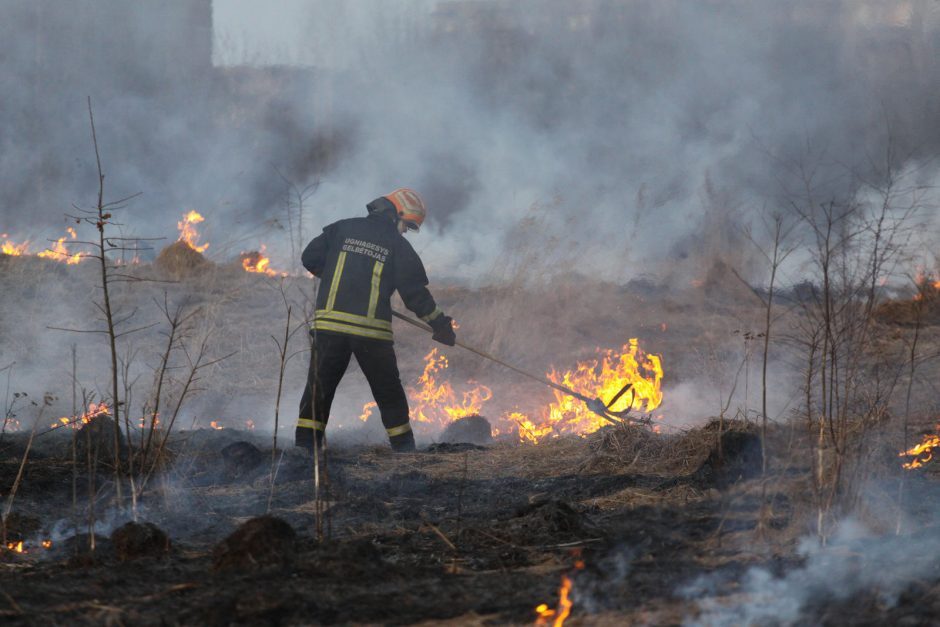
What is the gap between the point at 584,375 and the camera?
9922 mm

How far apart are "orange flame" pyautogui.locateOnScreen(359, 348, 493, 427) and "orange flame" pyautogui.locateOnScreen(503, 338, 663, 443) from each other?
1.60ft

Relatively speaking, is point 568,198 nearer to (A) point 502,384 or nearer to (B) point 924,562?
(A) point 502,384

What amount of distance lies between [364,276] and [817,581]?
4400 millimetres

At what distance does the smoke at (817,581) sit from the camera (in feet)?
8.68

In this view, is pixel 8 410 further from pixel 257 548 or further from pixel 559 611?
pixel 559 611

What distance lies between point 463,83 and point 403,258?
1333 cm

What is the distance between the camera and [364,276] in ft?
21.9

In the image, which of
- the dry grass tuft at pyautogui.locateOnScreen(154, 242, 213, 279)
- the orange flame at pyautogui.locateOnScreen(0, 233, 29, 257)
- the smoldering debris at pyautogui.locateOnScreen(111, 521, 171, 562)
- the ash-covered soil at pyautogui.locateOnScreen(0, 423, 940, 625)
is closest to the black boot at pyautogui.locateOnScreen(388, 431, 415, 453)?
the ash-covered soil at pyautogui.locateOnScreen(0, 423, 940, 625)

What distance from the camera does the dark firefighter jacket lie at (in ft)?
21.7

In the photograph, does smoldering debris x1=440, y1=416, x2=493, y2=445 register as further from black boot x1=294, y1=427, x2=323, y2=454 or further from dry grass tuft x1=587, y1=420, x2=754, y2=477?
dry grass tuft x1=587, y1=420, x2=754, y2=477

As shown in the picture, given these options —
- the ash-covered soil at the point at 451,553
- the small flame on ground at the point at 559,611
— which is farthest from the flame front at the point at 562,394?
the small flame on ground at the point at 559,611

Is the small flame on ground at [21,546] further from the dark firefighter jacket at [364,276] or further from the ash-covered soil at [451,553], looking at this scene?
the dark firefighter jacket at [364,276]

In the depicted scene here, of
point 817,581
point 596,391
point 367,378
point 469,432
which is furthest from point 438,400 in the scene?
point 817,581

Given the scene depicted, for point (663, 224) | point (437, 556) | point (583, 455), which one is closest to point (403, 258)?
point (583, 455)
